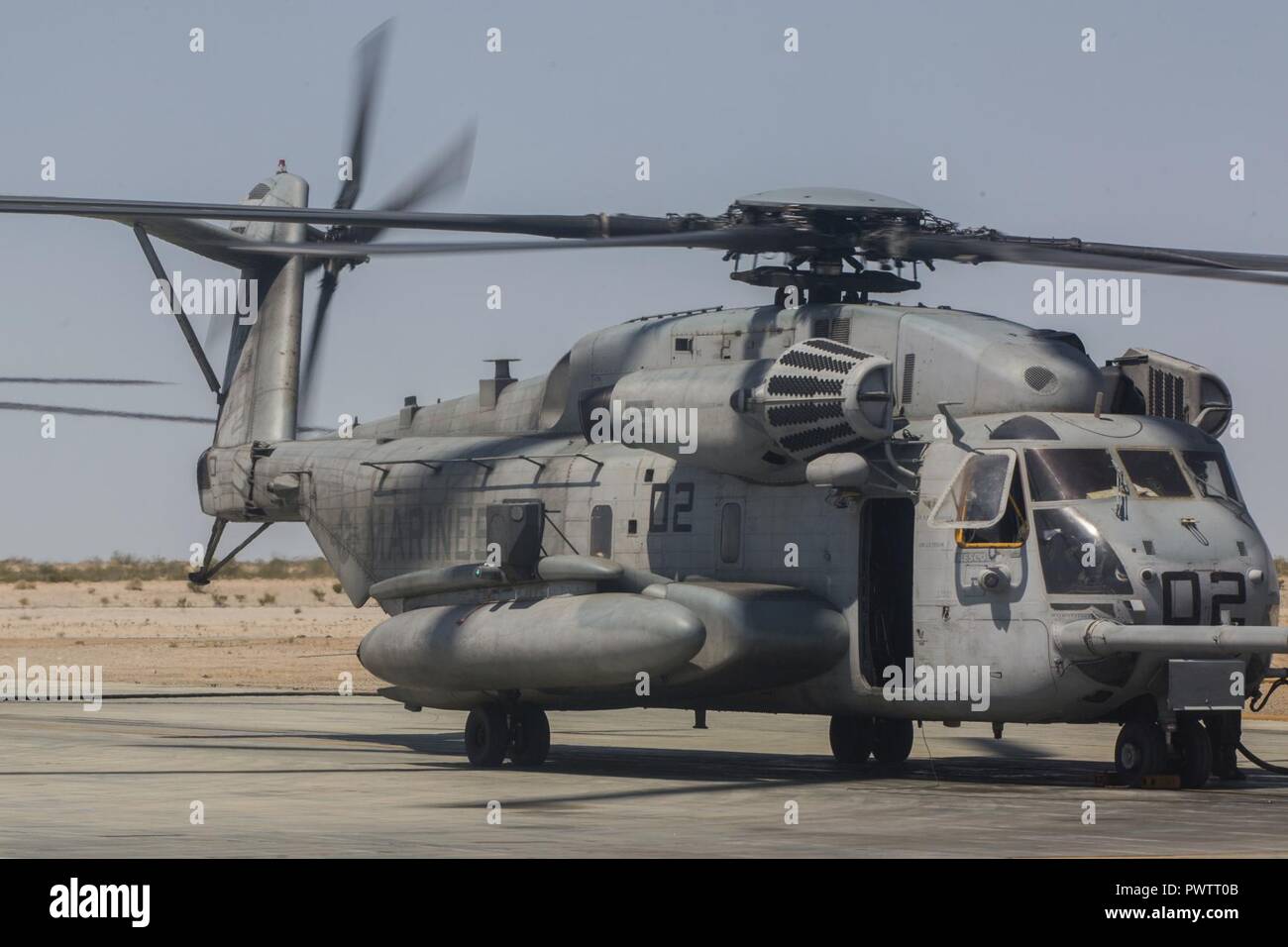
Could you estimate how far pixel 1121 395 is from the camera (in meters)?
18.4

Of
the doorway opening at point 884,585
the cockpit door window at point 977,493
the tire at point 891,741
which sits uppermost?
the cockpit door window at point 977,493

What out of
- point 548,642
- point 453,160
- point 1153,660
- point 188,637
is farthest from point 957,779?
point 188,637

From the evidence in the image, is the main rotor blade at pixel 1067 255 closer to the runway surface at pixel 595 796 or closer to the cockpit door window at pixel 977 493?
the cockpit door window at pixel 977 493

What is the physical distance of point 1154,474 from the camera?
17.3 metres

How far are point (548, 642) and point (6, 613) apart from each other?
54406 mm

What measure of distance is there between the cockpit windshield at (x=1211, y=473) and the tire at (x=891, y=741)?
466 cm

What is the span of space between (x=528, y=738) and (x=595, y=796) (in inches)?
144

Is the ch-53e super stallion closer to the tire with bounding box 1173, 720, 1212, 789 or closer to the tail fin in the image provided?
the tire with bounding box 1173, 720, 1212, 789

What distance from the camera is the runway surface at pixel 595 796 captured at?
13.3 m

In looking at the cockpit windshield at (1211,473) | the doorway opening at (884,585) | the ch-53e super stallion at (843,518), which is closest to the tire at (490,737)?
the ch-53e super stallion at (843,518)

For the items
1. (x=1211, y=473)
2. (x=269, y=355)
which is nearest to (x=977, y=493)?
(x=1211, y=473)

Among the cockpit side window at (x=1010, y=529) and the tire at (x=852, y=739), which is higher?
the cockpit side window at (x=1010, y=529)

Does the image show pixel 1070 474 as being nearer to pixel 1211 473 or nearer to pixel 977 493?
pixel 977 493

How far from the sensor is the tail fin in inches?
977
